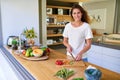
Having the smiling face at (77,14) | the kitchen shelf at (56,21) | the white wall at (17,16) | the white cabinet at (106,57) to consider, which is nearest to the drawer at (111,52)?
the white cabinet at (106,57)

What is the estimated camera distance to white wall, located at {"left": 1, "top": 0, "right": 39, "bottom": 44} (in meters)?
2.61

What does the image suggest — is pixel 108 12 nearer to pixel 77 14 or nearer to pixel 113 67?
pixel 113 67

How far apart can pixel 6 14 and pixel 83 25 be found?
1.56 metres

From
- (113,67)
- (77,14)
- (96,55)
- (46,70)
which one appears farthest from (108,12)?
(46,70)

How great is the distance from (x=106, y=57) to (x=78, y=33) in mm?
1176

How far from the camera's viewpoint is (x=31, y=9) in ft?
9.34

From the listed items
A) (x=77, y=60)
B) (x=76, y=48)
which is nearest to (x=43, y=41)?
(x=76, y=48)

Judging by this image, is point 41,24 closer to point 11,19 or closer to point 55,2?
point 11,19

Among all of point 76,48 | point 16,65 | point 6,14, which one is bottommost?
point 16,65

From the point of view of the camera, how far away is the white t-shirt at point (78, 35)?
1.71m

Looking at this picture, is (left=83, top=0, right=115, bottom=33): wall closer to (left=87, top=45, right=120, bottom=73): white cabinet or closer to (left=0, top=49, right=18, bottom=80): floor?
(left=87, top=45, right=120, bottom=73): white cabinet

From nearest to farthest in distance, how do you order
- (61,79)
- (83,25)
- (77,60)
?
(61,79) → (77,60) → (83,25)

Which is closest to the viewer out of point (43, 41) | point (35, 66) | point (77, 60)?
point (35, 66)

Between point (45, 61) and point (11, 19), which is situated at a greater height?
point (11, 19)
